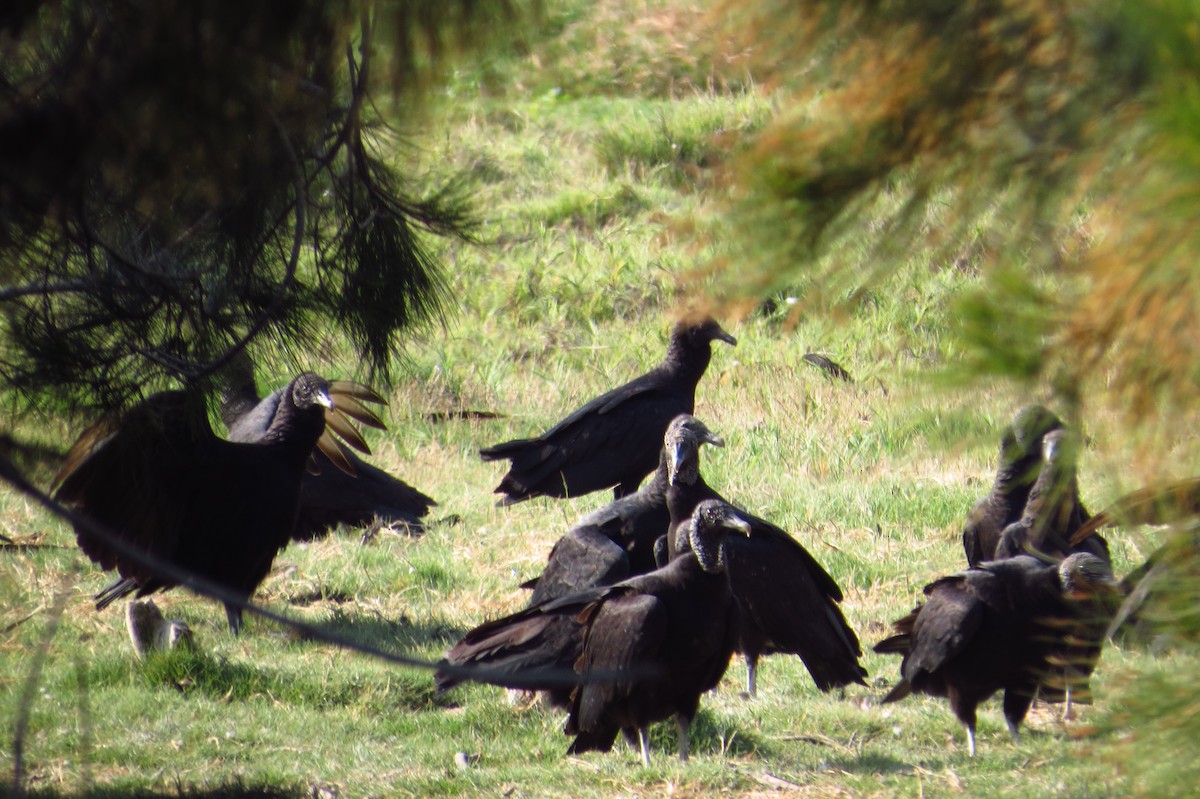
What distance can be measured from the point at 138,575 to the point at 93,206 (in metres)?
2.19

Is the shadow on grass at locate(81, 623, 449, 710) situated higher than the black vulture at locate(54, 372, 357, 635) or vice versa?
the black vulture at locate(54, 372, 357, 635)

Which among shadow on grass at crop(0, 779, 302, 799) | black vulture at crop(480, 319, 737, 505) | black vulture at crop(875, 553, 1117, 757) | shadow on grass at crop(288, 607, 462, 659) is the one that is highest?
black vulture at crop(480, 319, 737, 505)

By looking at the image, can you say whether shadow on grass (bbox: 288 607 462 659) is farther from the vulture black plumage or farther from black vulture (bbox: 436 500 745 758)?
the vulture black plumage

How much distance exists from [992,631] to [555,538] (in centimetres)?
281

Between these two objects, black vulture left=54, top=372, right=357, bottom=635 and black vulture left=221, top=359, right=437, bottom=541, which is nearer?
black vulture left=54, top=372, right=357, bottom=635

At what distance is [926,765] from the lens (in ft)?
12.4

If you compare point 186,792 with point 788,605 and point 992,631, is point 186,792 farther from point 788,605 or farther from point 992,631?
point 992,631

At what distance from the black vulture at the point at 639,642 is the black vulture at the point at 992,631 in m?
0.69

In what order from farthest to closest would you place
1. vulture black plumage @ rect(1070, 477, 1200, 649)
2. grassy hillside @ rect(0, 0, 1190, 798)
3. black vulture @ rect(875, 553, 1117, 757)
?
black vulture @ rect(875, 553, 1117, 757), grassy hillside @ rect(0, 0, 1190, 798), vulture black plumage @ rect(1070, 477, 1200, 649)

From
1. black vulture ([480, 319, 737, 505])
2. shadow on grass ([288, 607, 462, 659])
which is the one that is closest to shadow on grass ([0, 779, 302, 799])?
shadow on grass ([288, 607, 462, 659])

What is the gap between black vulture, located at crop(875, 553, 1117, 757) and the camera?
3.93 metres

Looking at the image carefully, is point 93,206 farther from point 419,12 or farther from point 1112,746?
point 1112,746

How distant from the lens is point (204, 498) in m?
4.72

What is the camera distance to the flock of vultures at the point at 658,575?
145 inches
